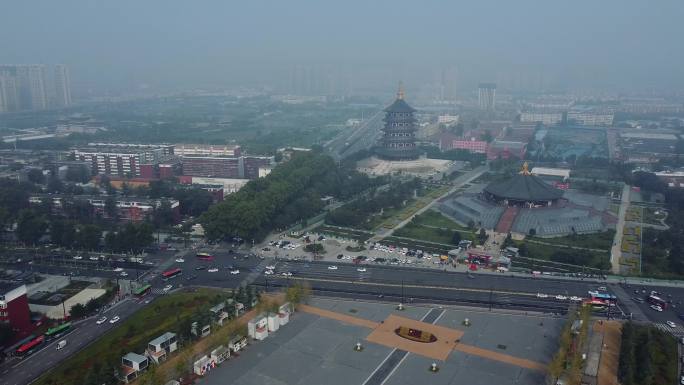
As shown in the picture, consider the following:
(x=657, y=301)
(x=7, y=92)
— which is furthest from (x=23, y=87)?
(x=657, y=301)

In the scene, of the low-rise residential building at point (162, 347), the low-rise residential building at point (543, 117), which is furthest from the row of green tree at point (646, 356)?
the low-rise residential building at point (543, 117)

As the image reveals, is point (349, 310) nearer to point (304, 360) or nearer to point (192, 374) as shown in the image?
point (304, 360)

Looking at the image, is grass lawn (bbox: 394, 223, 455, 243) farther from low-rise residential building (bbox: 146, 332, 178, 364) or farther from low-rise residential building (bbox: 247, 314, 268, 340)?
low-rise residential building (bbox: 146, 332, 178, 364)

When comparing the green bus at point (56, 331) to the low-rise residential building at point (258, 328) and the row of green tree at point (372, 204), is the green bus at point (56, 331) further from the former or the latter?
the row of green tree at point (372, 204)

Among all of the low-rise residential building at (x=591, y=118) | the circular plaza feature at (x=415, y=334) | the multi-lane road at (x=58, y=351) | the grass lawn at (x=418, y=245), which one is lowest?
the multi-lane road at (x=58, y=351)

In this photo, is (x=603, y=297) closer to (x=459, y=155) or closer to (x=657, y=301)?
(x=657, y=301)

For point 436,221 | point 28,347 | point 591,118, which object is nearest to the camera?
point 28,347

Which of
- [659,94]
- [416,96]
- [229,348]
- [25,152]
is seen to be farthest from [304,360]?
[659,94]
